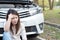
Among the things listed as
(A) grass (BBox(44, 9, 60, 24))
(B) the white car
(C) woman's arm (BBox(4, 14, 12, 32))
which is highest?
(C) woman's arm (BBox(4, 14, 12, 32))

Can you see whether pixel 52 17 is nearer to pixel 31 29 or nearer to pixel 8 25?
pixel 31 29

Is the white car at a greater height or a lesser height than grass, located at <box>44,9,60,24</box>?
greater

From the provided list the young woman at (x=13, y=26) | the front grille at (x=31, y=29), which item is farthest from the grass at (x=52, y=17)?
the young woman at (x=13, y=26)

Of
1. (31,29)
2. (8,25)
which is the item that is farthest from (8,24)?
(31,29)

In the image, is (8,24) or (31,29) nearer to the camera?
(8,24)

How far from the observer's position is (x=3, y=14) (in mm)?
5770

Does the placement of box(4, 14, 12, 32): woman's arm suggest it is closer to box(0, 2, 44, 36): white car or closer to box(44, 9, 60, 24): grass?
box(0, 2, 44, 36): white car

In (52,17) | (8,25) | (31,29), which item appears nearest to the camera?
(8,25)

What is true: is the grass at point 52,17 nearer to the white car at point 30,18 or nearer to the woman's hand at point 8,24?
the white car at point 30,18

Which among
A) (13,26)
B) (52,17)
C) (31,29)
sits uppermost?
(13,26)

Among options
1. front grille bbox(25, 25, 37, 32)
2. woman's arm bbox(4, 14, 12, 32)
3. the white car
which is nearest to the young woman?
woman's arm bbox(4, 14, 12, 32)

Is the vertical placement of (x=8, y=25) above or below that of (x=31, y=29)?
above

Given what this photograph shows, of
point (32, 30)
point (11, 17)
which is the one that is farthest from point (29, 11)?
point (11, 17)

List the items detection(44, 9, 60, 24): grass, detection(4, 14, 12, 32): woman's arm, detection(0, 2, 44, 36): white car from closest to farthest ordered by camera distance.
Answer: detection(4, 14, 12, 32): woman's arm
detection(0, 2, 44, 36): white car
detection(44, 9, 60, 24): grass
